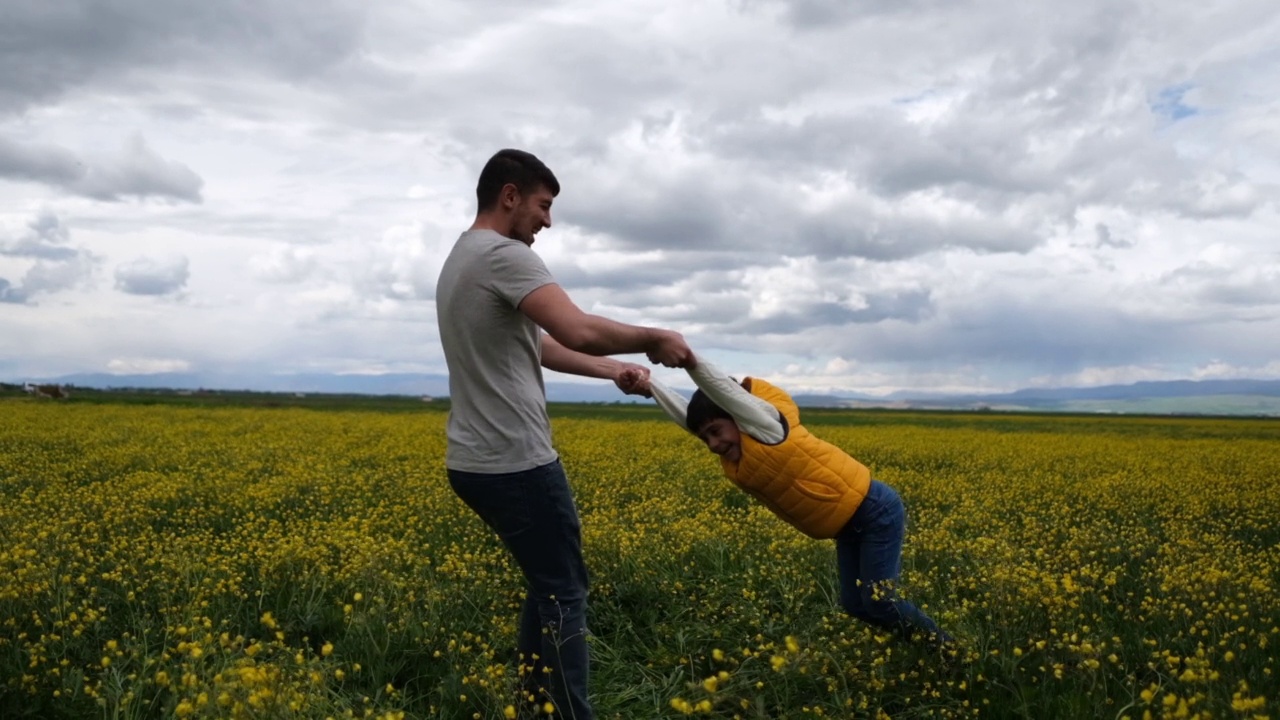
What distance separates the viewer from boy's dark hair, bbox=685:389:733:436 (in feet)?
13.4

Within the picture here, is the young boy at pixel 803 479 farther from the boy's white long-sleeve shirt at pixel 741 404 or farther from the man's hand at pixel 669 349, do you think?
the man's hand at pixel 669 349

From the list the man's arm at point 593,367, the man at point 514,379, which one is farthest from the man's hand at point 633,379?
the man at point 514,379

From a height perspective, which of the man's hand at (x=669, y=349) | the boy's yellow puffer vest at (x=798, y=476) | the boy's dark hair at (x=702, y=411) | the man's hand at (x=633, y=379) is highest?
the man's hand at (x=669, y=349)

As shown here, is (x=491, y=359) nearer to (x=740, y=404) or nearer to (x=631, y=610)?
(x=740, y=404)

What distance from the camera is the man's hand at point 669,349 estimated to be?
11.7 feet

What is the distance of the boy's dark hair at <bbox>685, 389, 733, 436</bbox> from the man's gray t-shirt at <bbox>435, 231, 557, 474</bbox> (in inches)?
26.7

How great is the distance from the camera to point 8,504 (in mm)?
8789

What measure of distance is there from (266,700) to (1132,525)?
845cm

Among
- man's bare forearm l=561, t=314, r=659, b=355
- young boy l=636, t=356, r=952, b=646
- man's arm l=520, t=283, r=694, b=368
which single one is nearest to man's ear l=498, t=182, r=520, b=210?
man's arm l=520, t=283, r=694, b=368

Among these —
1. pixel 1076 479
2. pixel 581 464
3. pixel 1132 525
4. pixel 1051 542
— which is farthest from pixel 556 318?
pixel 1076 479

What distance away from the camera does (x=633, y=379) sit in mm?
4176

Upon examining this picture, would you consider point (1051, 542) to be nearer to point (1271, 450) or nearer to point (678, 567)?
point (678, 567)

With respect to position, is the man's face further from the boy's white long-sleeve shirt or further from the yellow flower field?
the yellow flower field

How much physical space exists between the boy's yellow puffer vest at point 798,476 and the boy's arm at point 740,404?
0.05m
